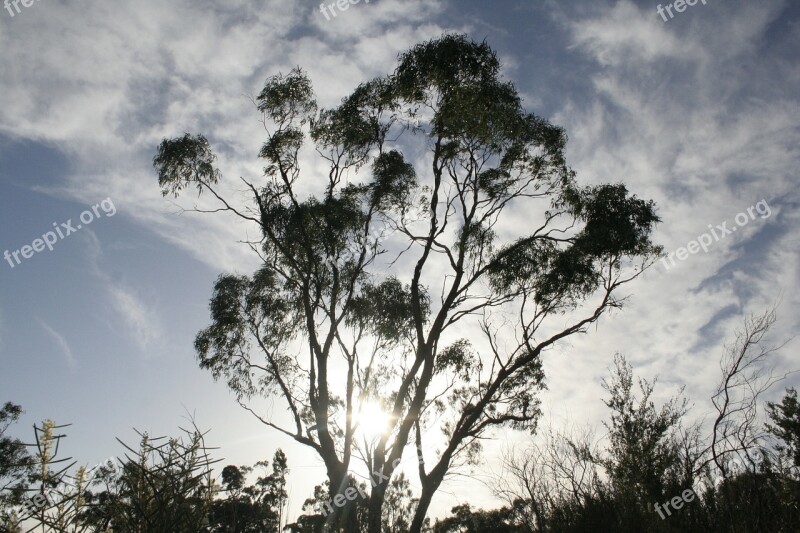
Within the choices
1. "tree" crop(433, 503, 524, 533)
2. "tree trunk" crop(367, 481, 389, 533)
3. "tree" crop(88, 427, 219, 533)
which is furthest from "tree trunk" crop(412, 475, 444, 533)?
"tree" crop(433, 503, 524, 533)

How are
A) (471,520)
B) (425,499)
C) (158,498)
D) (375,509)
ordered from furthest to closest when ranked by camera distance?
(471,520), (425,499), (375,509), (158,498)

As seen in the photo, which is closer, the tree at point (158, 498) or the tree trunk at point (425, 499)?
the tree at point (158, 498)

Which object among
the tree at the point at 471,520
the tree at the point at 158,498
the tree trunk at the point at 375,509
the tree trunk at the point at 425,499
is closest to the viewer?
the tree at the point at 158,498

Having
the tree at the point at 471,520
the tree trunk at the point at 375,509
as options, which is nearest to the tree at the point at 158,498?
the tree trunk at the point at 375,509

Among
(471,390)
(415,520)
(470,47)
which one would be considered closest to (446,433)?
(471,390)

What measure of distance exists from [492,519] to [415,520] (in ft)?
106

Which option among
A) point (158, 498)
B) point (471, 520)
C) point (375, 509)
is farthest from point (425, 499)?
point (471, 520)

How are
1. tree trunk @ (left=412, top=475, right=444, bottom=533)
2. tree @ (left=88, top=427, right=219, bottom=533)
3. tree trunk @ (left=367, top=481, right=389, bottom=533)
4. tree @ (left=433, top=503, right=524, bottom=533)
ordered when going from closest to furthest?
tree @ (left=88, top=427, right=219, bottom=533) → tree trunk @ (left=367, top=481, right=389, bottom=533) → tree trunk @ (left=412, top=475, right=444, bottom=533) → tree @ (left=433, top=503, right=524, bottom=533)

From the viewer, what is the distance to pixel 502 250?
13102mm

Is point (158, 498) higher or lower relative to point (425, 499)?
lower

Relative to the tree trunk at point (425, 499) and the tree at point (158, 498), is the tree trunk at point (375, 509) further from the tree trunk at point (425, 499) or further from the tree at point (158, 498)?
the tree at point (158, 498)

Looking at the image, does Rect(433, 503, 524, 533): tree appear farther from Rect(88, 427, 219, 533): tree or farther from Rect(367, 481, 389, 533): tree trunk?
Rect(88, 427, 219, 533): tree

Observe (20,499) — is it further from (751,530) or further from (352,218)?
(352,218)

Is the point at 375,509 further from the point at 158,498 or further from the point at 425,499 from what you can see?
the point at 158,498
